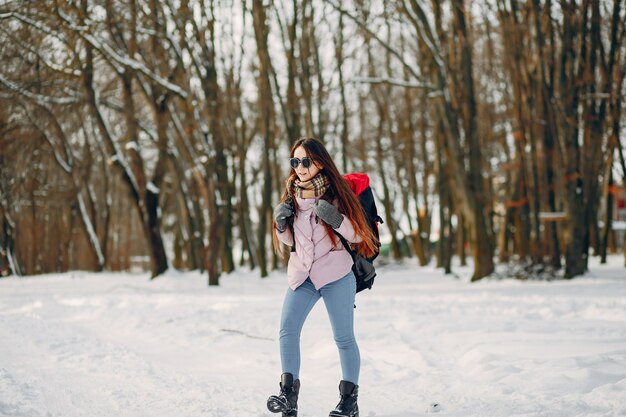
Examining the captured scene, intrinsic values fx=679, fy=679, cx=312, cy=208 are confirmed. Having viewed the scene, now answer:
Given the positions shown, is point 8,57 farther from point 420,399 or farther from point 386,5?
point 420,399

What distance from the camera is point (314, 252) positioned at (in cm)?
421

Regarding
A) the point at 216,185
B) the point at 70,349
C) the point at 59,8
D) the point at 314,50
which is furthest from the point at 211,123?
the point at 70,349

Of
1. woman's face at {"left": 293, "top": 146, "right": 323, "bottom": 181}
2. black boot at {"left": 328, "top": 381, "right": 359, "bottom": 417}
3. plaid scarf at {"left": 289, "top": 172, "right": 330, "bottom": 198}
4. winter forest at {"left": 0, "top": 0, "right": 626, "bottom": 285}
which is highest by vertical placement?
winter forest at {"left": 0, "top": 0, "right": 626, "bottom": 285}

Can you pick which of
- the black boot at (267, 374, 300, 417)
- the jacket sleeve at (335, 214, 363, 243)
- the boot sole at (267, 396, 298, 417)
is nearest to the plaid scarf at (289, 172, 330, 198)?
the jacket sleeve at (335, 214, 363, 243)

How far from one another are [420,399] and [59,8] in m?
12.7

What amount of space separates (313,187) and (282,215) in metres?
0.26

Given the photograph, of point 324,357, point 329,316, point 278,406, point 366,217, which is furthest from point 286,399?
point 324,357

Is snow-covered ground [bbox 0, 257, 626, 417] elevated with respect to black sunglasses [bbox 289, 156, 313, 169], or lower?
lower

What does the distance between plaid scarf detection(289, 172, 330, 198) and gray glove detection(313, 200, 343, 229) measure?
0.13 metres

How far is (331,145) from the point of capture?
3319cm

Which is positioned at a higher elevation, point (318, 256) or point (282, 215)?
point (282, 215)

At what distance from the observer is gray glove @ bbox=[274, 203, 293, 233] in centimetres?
421

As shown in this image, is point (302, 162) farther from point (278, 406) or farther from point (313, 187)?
point (278, 406)

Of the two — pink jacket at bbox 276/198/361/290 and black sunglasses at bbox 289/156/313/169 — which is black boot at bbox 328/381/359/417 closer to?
pink jacket at bbox 276/198/361/290
